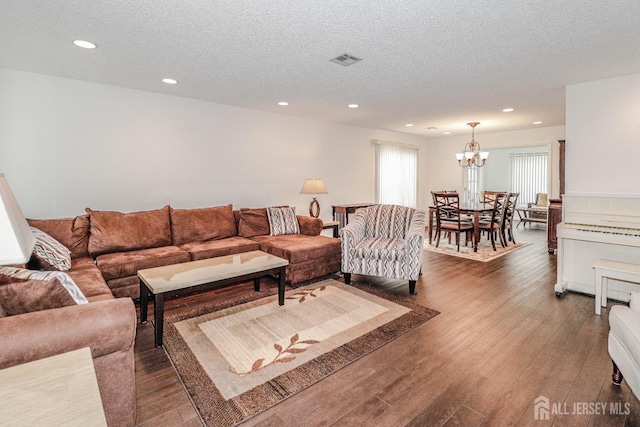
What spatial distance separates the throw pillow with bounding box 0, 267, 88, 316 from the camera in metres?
1.45

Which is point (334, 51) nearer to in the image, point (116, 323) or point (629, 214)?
point (116, 323)

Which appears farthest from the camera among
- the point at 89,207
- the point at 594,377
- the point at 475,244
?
the point at 475,244

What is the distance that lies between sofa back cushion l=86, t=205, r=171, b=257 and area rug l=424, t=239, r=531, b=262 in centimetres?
423

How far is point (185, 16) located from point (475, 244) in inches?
203

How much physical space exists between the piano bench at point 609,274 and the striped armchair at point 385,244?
5.11 feet

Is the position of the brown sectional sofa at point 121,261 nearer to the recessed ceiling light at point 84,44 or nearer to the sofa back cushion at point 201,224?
the sofa back cushion at point 201,224

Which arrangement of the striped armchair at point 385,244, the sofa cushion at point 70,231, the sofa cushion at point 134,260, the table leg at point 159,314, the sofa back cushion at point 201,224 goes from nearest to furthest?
1. the table leg at point 159,314
2. the sofa cushion at point 134,260
3. the sofa cushion at point 70,231
4. the striped armchair at point 385,244
5. the sofa back cushion at point 201,224

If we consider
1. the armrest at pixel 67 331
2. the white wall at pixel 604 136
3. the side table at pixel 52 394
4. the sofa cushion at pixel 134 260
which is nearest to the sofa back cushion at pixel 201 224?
the sofa cushion at pixel 134 260

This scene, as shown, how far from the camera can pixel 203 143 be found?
4.50 metres

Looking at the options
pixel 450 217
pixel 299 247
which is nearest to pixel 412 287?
pixel 299 247

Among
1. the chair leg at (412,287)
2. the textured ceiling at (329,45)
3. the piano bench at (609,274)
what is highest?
the textured ceiling at (329,45)

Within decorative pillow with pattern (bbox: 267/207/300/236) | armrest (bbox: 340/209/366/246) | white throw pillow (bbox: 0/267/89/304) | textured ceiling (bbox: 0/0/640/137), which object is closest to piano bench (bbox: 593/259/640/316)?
Answer: textured ceiling (bbox: 0/0/640/137)

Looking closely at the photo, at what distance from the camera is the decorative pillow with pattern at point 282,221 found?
14.9ft

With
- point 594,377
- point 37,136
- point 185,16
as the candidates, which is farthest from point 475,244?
point 37,136
